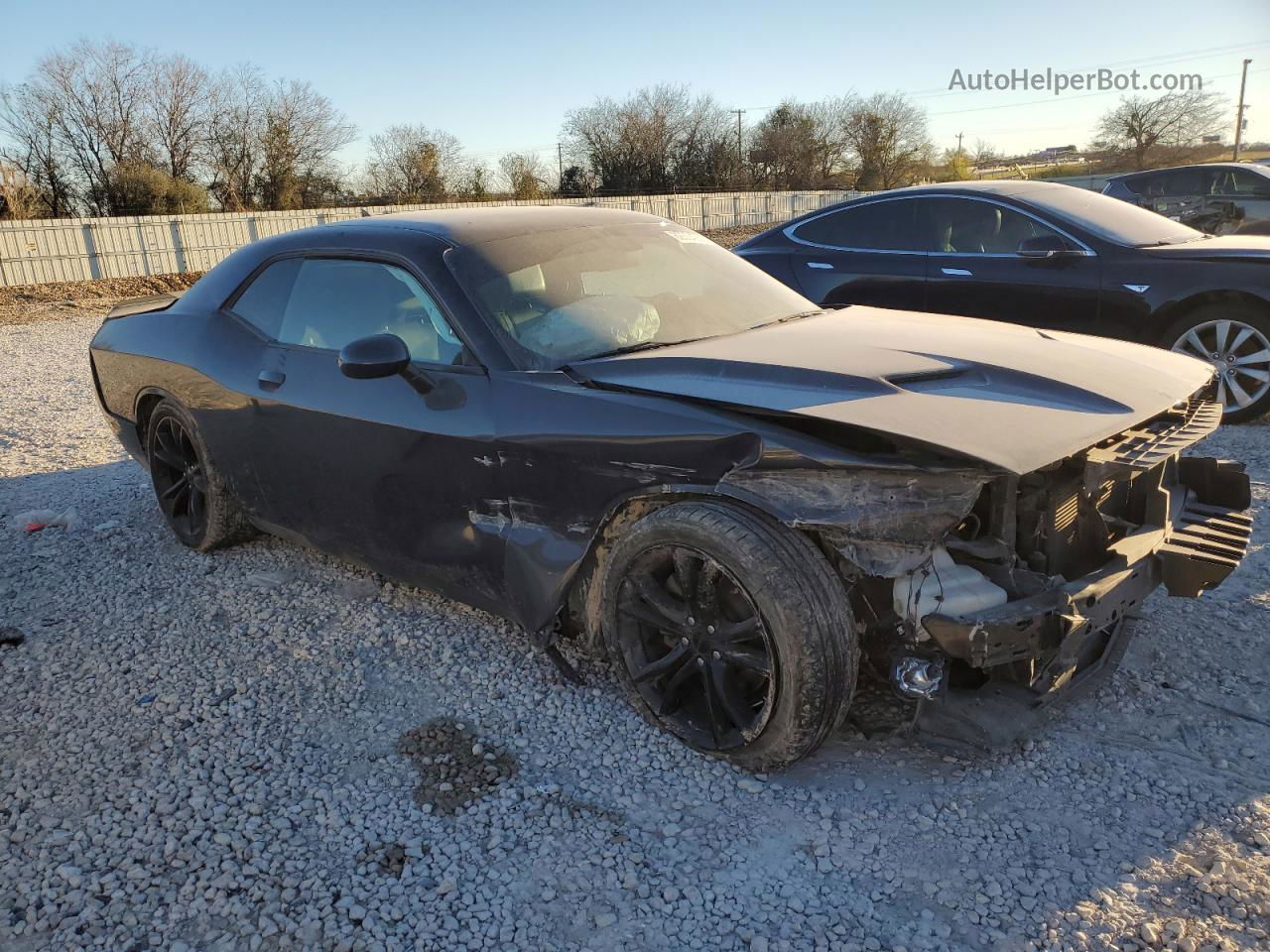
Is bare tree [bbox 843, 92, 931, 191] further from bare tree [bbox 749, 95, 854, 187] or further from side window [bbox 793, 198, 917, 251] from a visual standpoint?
side window [bbox 793, 198, 917, 251]

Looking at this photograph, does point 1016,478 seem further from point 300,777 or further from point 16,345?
point 16,345

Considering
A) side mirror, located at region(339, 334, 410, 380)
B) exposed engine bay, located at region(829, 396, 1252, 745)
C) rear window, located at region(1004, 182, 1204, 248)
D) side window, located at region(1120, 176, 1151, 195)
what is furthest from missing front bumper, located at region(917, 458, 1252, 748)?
side window, located at region(1120, 176, 1151, 195)

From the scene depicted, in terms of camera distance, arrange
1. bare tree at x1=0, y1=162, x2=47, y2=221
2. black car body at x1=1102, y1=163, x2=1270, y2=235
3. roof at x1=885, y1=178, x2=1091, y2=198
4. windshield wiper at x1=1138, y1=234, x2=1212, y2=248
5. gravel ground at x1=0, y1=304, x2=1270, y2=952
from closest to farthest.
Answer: gravel ground at x1=0, y1=304, x2=1270, y2=952 < windshield wiper at x1=1138, y1=234, x2=1212, y2=248 < roof at x1=885, y1=178, x2=1091, y2=198 < black car body at x1=1102, y1=163, x2=1270, y2=235 < bare tree at x1=0, y1=162, x2=47, y2=221

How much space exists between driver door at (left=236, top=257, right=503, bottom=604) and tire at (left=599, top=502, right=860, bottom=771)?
57cm

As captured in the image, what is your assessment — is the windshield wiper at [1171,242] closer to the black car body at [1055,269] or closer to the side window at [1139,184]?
the black car body at [1055,269]

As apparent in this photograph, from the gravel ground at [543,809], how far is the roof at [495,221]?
1532 millimetres

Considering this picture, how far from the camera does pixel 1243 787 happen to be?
251cm

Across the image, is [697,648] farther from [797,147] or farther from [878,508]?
[797,147]

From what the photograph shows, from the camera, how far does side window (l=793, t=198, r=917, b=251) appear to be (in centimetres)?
631

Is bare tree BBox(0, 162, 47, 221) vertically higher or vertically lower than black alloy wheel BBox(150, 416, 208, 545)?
higher

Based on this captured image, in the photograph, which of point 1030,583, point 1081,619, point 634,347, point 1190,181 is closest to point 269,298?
point 634,347

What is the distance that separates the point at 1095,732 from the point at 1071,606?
684 millimetres

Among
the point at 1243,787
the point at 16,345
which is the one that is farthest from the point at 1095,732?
the point at 16,345

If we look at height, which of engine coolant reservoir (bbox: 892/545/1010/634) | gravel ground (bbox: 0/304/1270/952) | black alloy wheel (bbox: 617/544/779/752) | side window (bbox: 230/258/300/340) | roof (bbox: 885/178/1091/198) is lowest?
gravel ground (bbox: 0/304/1270/952)
